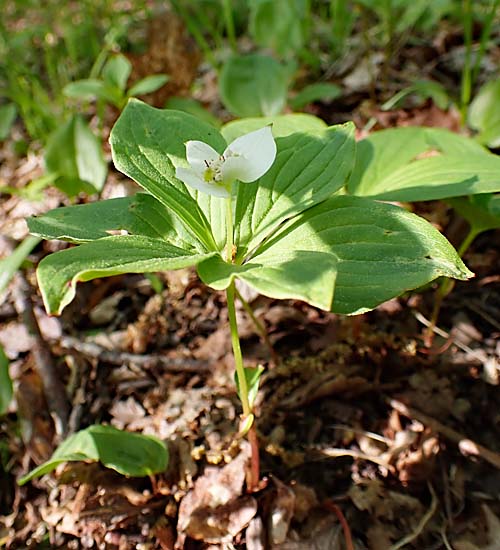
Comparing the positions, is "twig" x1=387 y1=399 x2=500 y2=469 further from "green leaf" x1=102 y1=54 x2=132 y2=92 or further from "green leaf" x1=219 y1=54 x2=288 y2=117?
"green leaf" x1=102 y1=54 x2=132 y2=92

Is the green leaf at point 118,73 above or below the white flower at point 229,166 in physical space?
below

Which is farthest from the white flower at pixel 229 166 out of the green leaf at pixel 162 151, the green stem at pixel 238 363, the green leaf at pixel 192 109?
the green leaf at pixel 192 109

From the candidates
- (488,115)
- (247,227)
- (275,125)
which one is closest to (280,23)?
(488,115)

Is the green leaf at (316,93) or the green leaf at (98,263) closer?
the green leaf at (98,263)

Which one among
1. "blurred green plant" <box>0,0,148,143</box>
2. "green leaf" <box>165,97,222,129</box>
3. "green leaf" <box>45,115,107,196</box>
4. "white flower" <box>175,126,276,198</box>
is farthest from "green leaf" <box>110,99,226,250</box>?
"blurred green plant" <box>0,0,148,143</box>

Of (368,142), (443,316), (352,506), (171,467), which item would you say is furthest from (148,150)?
(443,316)

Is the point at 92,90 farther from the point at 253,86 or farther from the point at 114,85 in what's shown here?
the point at 253,86

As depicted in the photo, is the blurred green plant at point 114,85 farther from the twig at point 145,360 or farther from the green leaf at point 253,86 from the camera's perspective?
the twig at point 145,360

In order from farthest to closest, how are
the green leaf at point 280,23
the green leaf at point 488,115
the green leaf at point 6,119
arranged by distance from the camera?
1. the green leaf at point 6,119
2. the green leaf at point 280,23
3. the green leaf at point 488,115
